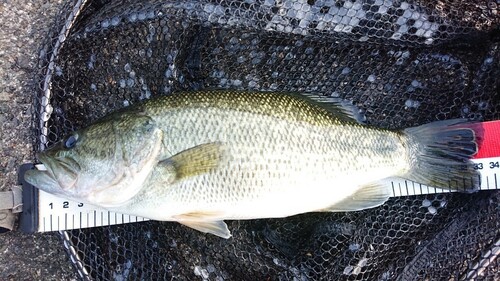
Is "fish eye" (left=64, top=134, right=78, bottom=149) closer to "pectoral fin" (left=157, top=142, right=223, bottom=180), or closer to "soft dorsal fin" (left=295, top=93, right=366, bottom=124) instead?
"pectoral fin" (left=157, top=142, right=223, bottom=180)

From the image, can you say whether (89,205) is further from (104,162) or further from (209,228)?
(209,228)

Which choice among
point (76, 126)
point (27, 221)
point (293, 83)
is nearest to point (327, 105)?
point (293, 83)

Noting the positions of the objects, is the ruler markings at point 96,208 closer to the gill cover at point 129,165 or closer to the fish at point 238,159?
the fish at point 238,159

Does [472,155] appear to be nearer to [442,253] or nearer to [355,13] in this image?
[442,253]

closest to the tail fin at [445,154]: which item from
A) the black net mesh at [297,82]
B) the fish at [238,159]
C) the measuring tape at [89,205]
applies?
the fish at [238,159]

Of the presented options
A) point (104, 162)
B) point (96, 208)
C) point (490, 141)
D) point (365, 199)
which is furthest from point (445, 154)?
point (96, 208)

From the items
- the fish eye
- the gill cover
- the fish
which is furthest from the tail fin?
the fish eye
